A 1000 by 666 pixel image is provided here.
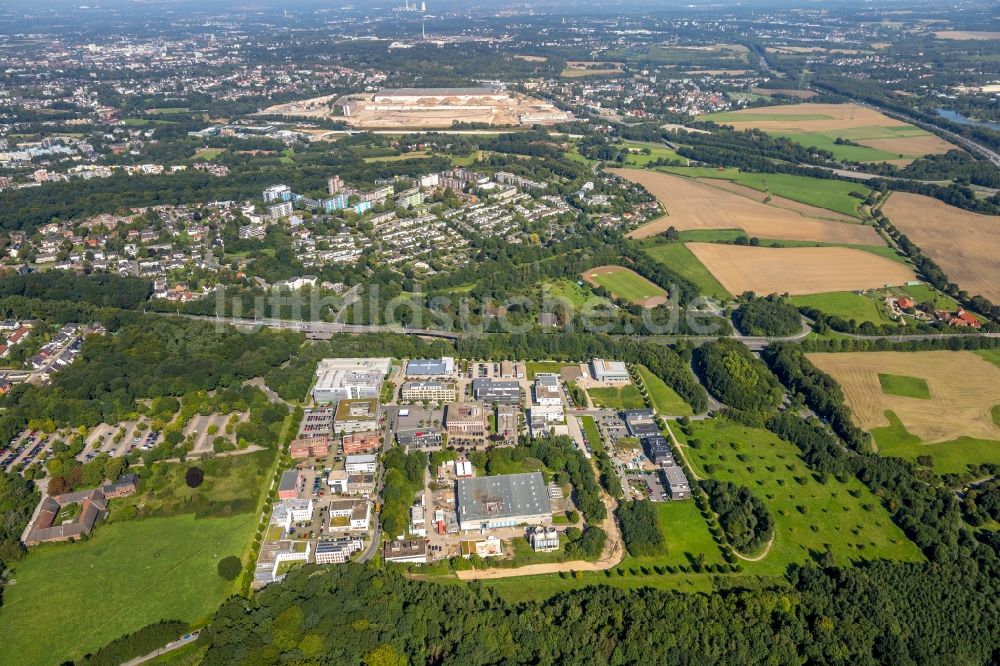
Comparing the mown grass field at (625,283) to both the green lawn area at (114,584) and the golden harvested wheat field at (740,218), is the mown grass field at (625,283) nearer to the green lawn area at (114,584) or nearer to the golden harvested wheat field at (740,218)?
the golden harvested wheat field at (740,218)

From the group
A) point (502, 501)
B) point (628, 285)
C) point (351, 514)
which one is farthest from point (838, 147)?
point (351, 514)

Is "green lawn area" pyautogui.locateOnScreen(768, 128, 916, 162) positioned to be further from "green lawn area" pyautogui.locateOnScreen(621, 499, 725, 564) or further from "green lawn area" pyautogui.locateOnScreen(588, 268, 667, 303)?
"green lawn area" pyautogui.locateOnScreen(621, 499, 725, 564)

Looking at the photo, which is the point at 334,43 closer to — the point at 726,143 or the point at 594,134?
the point at 594,134

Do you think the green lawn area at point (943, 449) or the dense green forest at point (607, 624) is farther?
the green lawn area at point (943, 449)

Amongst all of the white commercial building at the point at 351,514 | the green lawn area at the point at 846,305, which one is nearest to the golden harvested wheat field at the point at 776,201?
the green lawn area at the point at 846,305

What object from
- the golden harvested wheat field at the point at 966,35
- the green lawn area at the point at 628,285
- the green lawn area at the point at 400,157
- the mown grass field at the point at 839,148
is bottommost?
the green lawn area at the point at 628,285

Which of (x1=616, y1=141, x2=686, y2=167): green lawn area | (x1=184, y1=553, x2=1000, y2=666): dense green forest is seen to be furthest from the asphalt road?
(x1=616, y1=141, x2=686, y2=167): green lawn area
